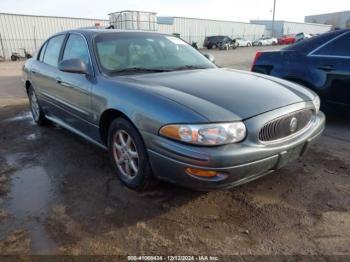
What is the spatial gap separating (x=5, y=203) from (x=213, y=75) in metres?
2.41

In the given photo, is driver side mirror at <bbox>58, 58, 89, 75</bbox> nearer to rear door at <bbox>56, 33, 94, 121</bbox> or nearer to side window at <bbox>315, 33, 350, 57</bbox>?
rear door at <bbox>56, 33, 94, 121</bbox>

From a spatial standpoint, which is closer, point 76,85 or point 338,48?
point 76,85

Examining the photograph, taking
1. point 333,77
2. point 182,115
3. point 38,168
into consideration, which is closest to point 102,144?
point 38,168

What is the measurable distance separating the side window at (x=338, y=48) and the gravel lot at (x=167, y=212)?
168 cm

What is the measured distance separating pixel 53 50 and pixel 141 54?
1650 millimetres

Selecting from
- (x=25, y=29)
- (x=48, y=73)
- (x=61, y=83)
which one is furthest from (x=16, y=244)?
(x=25, y=29)

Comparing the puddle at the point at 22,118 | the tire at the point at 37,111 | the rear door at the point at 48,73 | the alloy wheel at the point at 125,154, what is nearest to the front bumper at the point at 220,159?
the alloy wheel at the point at 125,154

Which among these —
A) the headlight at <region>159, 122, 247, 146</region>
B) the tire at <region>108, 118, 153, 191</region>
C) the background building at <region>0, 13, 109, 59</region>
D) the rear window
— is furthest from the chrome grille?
the background building at <region>0, 13, 109, 59</region>

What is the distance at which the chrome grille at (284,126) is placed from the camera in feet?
8.54

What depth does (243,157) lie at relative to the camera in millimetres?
2424

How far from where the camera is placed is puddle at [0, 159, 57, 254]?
2479 millimetres

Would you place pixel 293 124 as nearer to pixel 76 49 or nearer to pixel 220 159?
pixel 220 159

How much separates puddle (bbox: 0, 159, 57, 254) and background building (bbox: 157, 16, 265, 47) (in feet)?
117

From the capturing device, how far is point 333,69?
4734mm
